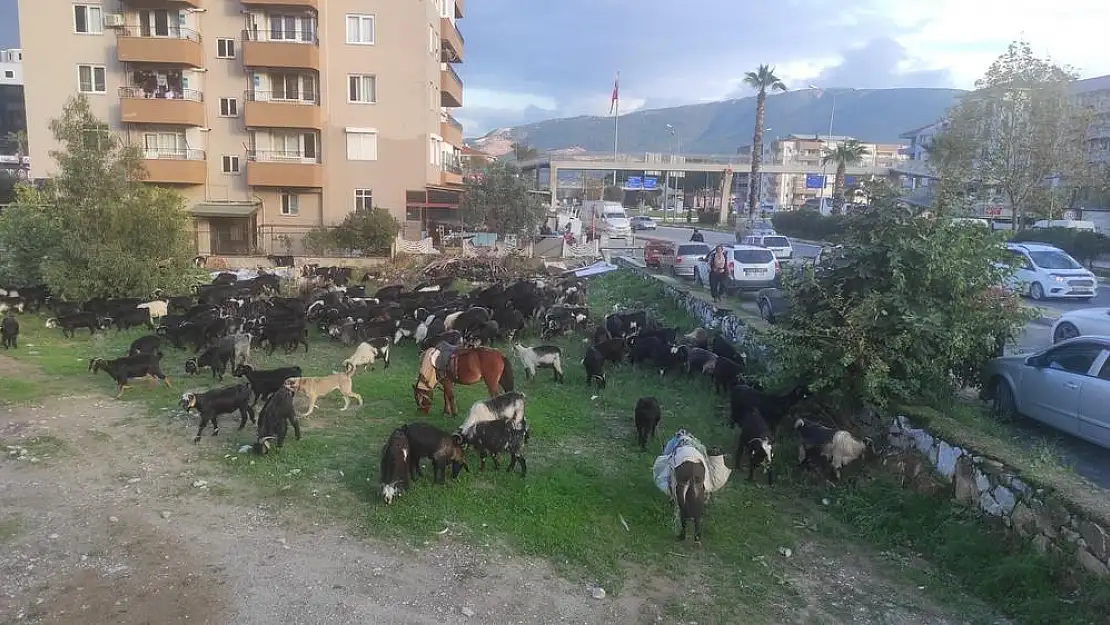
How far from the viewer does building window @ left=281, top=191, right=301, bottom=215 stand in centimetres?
3650

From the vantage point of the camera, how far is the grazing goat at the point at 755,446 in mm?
8898

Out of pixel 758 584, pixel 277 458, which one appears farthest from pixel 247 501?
pixel 758 584

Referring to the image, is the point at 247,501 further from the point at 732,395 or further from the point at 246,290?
the point at 246,290

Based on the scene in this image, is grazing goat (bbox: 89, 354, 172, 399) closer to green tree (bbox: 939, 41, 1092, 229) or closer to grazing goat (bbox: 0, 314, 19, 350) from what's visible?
grazing goat (bbox: 0, 314, 19, 350)

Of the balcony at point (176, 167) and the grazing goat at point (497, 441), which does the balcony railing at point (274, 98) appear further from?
the grazing goat at point (497, 441)

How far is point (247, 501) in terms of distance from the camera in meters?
7.94

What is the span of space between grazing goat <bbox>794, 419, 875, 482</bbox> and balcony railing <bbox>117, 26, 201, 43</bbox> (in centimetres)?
3499

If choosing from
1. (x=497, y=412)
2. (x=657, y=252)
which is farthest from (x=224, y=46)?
(x=497, y=412)

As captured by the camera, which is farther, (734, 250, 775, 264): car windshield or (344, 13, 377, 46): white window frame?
(344, 13, 377, 46): white window frame

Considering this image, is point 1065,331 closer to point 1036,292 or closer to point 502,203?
point 1036,292

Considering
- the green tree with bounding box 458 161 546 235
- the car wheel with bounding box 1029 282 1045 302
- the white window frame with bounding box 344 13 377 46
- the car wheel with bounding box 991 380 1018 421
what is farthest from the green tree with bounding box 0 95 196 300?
the car wheel with bounding box 1029 282 1045 302

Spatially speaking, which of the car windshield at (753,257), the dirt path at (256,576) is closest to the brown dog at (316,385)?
the dirt path at (256,576)

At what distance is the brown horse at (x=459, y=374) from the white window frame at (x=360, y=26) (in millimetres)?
29183

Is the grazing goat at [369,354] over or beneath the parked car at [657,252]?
beneath
